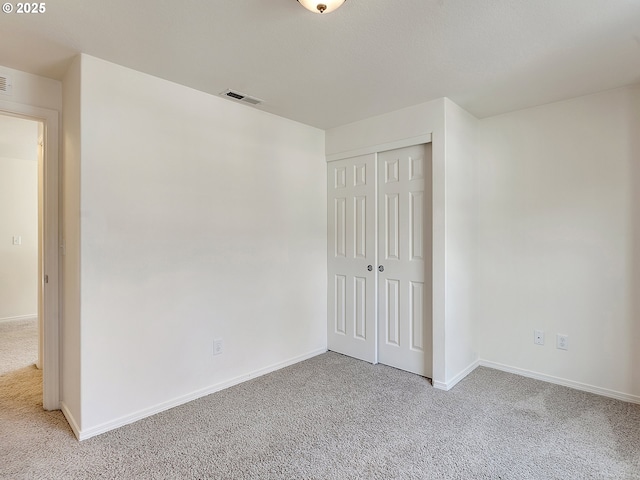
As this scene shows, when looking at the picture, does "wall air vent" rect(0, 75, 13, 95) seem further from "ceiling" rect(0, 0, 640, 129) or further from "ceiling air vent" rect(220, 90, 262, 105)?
"ceiling air vent" rect(220, 90, 262, 105)

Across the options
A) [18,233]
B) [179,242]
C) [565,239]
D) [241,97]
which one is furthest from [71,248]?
[18,233]

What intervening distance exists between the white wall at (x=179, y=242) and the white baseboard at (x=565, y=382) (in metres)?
1.80

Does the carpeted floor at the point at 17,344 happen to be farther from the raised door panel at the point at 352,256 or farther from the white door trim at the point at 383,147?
the white door trim at the point at 383,147

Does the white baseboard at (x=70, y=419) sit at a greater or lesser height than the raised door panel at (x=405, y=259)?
lesser

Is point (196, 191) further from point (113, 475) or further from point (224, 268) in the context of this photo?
point (113, 475)

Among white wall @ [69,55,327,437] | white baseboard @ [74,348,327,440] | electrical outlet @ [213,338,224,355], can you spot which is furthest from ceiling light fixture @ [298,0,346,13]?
white baseboard @ [74,348,327,440]

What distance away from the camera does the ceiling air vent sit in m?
2.71

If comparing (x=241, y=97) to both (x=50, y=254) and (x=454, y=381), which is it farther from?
(x=454, y=381)

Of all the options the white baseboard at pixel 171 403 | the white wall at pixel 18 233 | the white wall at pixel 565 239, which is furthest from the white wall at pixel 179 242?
the white wall at pixel 18 233

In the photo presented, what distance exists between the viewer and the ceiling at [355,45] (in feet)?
A: 5.64

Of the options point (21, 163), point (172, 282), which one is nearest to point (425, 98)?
point (172, 282)

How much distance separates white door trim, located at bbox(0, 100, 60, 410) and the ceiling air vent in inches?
46.5

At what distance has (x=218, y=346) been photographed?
2785 mm

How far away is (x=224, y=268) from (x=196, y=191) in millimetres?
643
